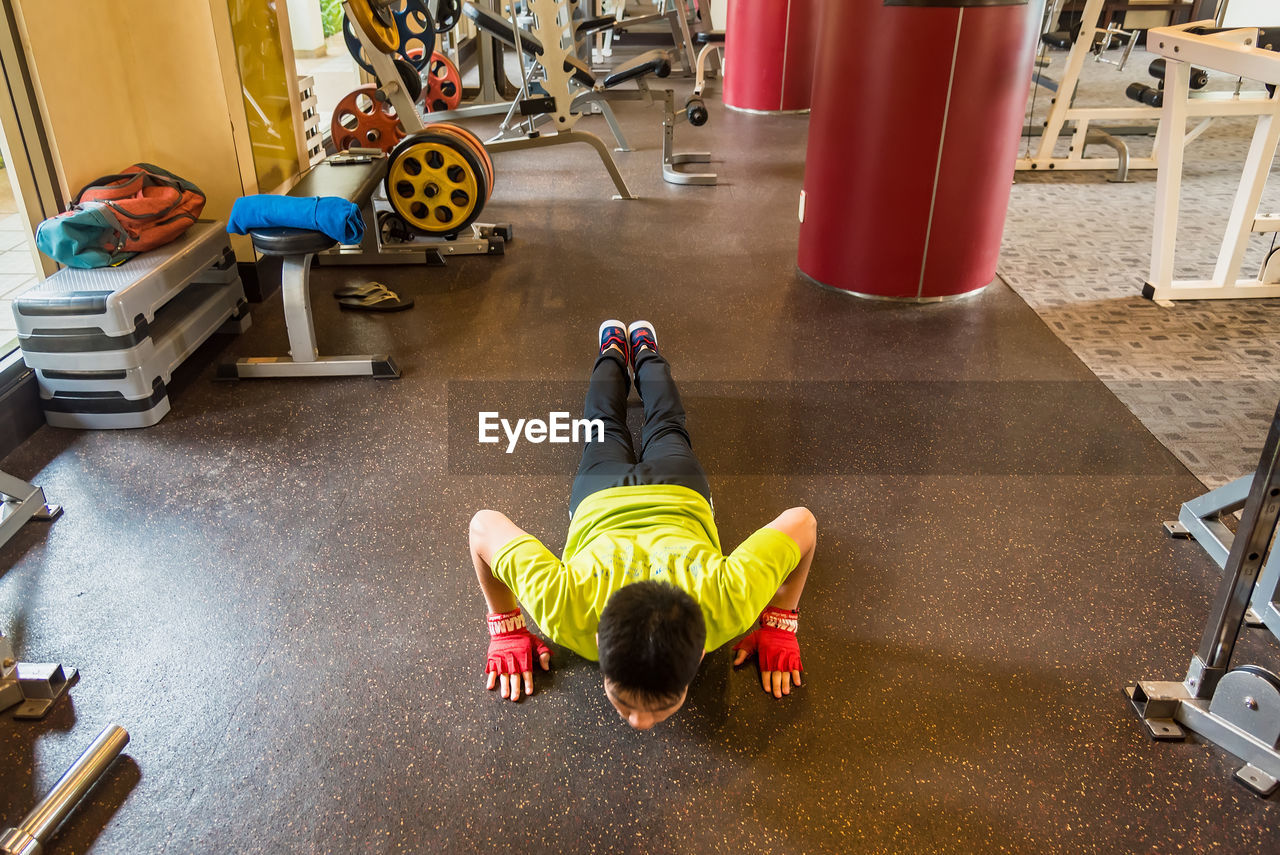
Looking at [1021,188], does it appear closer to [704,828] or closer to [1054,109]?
[1054,109]

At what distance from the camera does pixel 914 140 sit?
297 centimetres

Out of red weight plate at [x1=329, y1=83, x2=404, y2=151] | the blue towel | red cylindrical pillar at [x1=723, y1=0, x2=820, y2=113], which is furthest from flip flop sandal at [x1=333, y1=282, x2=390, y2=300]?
red cylindrical pillar at [x1=723, y1=0, x2=820, y2=113]

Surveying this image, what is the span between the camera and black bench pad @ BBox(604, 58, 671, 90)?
4.31m

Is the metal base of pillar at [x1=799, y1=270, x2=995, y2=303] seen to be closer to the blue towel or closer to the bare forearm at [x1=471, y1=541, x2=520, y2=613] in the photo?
the blue towel

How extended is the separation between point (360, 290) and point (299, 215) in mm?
770

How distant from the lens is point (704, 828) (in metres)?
1.41

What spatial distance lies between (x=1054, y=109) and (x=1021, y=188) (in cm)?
42

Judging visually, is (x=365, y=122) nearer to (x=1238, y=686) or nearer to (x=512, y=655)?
(x=512, y=655)

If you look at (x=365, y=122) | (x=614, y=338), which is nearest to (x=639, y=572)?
(x=614, y=338)

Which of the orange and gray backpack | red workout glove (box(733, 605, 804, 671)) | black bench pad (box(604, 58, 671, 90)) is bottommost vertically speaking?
red workout glove (box(733, 605, 804, 671))

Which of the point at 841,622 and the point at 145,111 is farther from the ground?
the point at 145,111

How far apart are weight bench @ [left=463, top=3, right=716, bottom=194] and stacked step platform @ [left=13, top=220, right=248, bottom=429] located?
5.73 feet

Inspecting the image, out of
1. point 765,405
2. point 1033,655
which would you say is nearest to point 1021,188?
point 765,405

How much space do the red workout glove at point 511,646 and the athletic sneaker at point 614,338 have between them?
888mm
